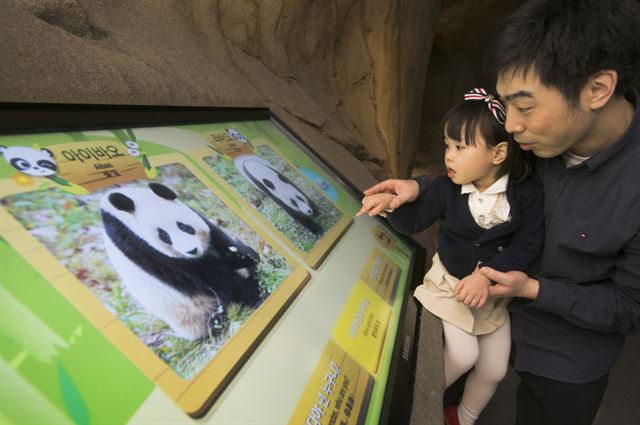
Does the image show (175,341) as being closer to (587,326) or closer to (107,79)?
(107,79)

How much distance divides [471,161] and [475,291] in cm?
38

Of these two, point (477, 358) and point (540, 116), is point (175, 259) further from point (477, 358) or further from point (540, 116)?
point (477, 358)

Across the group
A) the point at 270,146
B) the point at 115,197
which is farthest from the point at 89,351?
the point at 270,146

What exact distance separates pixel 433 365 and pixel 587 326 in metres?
0.45

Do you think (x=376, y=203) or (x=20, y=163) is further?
(x=376, y=203)

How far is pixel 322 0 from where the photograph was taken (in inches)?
105

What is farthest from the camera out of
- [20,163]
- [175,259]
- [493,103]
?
[493,103]

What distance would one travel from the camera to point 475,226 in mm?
1236

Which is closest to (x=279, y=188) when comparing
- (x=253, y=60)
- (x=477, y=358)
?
(x=477, y=358)

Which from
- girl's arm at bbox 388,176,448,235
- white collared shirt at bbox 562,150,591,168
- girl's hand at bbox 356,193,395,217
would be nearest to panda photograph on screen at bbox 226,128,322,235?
girl's hand at bbox 356,193,395,217

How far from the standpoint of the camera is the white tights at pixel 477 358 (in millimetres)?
1282

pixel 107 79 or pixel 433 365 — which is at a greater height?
pixel 107 79

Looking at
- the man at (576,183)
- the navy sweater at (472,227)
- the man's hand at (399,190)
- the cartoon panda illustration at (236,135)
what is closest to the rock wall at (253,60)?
the cartoon panda illustration at (236,135)

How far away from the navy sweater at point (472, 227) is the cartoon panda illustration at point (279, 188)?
0.30m
